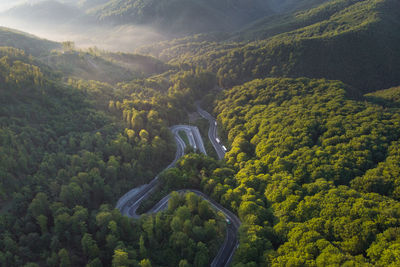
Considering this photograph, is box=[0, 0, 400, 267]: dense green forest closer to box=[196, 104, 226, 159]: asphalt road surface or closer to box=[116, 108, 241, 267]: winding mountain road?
box=[116, 108, 241, 267]: winding mountain road

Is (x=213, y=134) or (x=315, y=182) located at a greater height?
(x=213, y=134)

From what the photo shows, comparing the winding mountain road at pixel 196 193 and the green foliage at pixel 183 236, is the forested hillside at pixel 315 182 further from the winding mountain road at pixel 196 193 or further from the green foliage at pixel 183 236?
the green foliage at pixel 183 236

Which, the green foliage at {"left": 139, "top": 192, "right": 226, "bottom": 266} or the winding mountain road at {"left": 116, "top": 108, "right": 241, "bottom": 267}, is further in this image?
the winding mountain road at {"left": 116, "top": 108, "right": 241, "bottom": 267}

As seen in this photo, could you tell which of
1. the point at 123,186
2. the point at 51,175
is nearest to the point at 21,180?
the point at 51,175

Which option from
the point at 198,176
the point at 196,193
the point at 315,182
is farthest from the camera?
the point at 198,176

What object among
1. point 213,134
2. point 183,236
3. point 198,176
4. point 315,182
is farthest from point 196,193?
point 213,134

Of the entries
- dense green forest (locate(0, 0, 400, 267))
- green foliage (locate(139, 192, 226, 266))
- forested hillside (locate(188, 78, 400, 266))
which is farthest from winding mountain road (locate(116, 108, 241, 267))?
forested hillside (locate(188, 78, 400, 266))

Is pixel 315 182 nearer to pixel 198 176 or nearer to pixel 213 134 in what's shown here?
pixel 198 176

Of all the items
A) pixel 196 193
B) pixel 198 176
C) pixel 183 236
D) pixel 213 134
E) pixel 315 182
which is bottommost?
pixel 196 193
